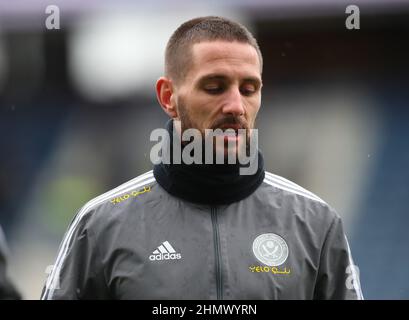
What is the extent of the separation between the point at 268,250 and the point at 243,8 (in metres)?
4.83

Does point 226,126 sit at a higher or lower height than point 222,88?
lower

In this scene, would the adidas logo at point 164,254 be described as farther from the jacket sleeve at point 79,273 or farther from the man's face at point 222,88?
the man's face at point 222,88

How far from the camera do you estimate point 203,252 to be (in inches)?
81.2

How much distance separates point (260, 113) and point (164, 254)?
17.3 feet

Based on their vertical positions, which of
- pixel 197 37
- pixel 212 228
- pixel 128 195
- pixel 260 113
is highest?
pixel 260 113

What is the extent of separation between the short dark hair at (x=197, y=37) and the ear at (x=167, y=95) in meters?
0.03

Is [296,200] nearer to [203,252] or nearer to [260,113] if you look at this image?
[203,252]

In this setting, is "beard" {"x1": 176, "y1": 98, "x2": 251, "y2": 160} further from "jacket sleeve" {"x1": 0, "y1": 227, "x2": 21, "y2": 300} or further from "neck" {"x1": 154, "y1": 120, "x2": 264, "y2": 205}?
"jacket sleeve" {"x1": 0, "y1": 227, "x2": 21, "y2": 300}

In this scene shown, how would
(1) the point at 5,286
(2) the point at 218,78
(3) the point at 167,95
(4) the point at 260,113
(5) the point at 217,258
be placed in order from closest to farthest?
1. (5) the point at 217,258
2. (2) the point at 218,78
3. (3) the point at 167,95
4. (1) the point at 5,286
5. (4) the point at 260,113

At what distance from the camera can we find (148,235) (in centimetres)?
211

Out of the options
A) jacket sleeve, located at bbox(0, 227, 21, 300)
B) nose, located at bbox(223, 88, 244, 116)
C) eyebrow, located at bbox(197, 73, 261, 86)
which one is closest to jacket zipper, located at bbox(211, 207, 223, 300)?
nose, located at bbox(223, 88, 244, 116)

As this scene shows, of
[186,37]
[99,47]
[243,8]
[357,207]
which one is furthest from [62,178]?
[186,37]

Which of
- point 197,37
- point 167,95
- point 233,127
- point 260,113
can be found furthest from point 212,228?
point 260,113

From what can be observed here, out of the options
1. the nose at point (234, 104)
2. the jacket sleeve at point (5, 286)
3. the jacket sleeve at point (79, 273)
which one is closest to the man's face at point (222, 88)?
the nose at point (234, 104)
